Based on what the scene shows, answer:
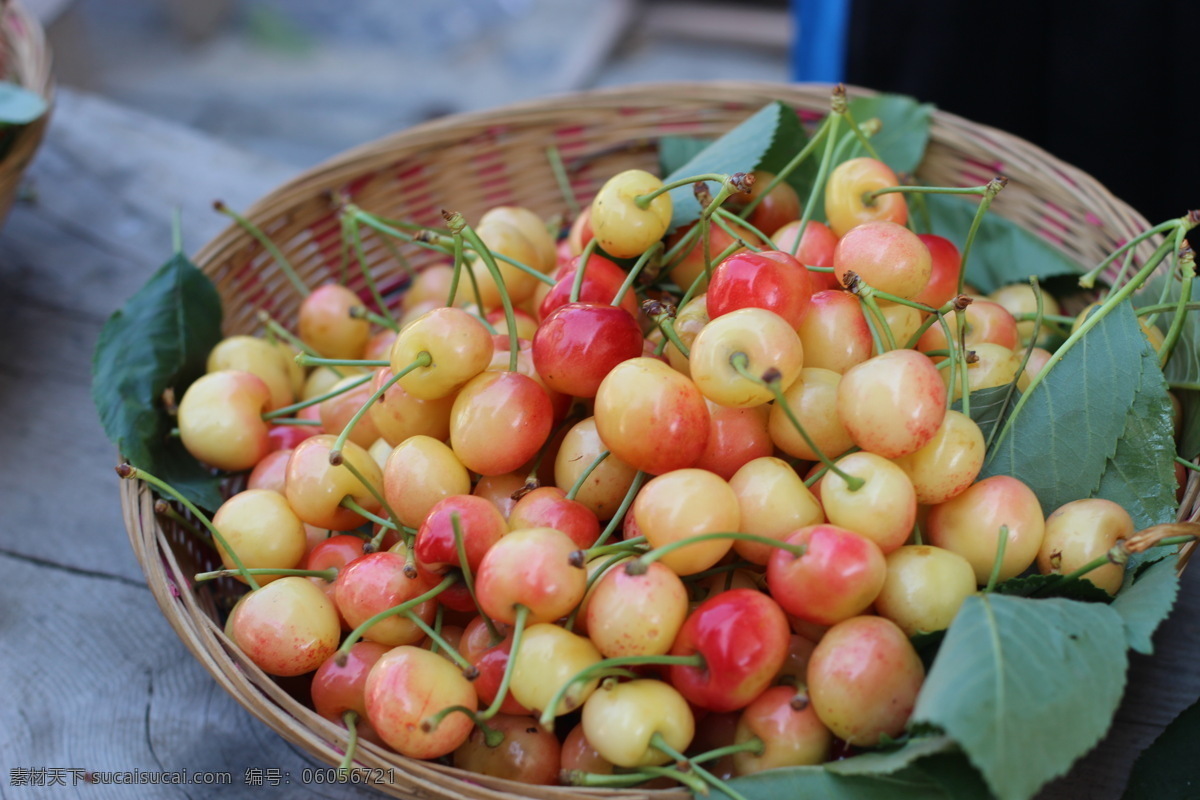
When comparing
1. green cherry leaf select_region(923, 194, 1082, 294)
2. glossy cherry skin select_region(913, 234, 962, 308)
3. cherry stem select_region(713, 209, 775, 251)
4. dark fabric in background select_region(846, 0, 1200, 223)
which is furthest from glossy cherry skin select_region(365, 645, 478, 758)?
dark fabric in background select_region(846, 0, 1200, 223)

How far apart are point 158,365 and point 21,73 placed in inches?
31.1

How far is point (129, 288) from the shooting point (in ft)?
4.83

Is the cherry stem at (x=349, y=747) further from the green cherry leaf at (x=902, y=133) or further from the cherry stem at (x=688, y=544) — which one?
the green cherry leaf at (x=902, y=133)

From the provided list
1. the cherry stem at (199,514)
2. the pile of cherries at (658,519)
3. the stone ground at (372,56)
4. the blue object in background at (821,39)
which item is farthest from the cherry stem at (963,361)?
the stone ground at (372,56)

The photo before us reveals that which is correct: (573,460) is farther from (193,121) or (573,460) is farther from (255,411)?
(193,121)

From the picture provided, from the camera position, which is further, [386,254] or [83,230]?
[83,230]

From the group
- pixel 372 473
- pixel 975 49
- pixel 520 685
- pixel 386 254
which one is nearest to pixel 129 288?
pixel 386 254

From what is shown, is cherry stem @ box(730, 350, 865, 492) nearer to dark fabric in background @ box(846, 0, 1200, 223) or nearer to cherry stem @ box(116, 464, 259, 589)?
cherry stem @ box(116, 464, 259, 589)

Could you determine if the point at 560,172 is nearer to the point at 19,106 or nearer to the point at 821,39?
the point at 19,106

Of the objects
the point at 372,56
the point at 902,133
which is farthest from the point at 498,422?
the point at 372,56

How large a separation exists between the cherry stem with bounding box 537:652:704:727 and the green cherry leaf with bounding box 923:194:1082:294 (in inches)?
27.9

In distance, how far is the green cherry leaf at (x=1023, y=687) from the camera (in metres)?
0.56

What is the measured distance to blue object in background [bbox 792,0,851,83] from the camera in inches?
74.9

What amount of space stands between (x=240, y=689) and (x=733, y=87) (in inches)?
38.9
